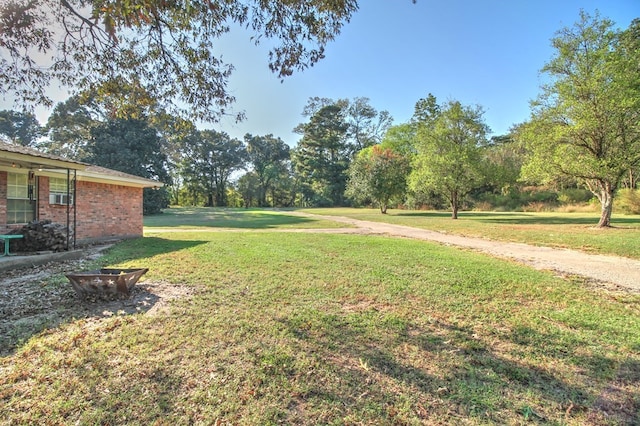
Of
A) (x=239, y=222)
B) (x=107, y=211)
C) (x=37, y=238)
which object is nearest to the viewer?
(x=37, y=238)

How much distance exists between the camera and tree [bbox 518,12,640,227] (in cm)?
1188

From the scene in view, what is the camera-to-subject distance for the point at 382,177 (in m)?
26.0

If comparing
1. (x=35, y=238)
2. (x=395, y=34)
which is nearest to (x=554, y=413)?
(x=395, y=34)

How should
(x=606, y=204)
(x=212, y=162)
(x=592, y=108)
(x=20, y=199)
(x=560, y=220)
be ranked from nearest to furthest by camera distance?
(x=20, y=199)
(x=592, y=108)
(x=606, y=204)
(x=560, y=220)
(x=212, y=162)

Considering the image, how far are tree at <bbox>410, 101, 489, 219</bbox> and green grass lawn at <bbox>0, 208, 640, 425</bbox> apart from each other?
50.4ft

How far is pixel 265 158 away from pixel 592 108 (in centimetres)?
5030

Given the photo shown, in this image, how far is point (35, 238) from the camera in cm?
796

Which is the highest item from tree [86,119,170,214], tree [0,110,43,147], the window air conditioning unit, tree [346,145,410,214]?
tree [0,110,43,147]

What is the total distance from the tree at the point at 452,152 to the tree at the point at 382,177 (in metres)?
4.45

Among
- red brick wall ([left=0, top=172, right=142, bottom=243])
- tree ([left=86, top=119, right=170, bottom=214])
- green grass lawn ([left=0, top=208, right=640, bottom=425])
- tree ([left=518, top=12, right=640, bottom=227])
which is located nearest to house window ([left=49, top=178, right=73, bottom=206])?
red brick wall ([left=0, top=172, right=142, bottom=243])

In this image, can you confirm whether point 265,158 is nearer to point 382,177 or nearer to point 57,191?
point 382,177

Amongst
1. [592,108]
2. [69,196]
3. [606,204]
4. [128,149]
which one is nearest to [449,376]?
[69,196]

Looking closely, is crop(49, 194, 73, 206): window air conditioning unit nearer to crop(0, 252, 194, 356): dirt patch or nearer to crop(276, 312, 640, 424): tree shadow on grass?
crop(0, 252, 194, 356): dirt patch

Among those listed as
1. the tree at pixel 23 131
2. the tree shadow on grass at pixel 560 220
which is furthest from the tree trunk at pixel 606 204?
the tree at pixel 23 131
